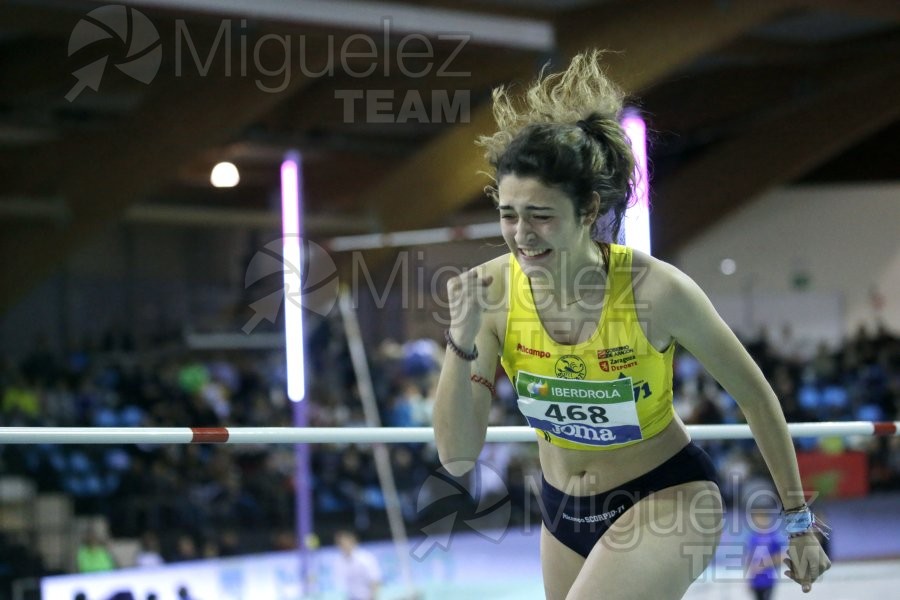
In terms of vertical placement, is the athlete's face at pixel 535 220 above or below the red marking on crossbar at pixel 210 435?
above

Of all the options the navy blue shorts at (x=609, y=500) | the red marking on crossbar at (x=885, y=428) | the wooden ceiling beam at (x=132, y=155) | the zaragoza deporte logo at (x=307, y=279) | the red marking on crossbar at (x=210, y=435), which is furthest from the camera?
the zaragoza deporte logo at (x=307, y=279)

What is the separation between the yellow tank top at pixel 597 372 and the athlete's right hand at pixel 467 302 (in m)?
0.16

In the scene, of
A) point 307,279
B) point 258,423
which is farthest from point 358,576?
point 307,279

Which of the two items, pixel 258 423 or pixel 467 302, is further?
pixel 258 423

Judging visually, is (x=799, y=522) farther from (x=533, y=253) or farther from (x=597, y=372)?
(x=533, y=253)

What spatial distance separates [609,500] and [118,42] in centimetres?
819

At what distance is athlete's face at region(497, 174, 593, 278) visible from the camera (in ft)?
6.50

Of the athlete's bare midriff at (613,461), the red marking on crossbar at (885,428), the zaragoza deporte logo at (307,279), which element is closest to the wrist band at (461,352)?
the athlete's bare midriff at (613,461)

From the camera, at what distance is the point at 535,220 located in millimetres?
1983

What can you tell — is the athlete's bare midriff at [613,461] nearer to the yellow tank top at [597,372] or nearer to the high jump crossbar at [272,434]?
the yellow tank top at [597,372]

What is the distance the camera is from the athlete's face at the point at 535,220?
1.98 meters

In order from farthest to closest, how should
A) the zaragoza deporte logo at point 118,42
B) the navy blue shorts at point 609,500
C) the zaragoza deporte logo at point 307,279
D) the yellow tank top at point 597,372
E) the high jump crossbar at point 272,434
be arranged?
1. the zaragoza deporte logo at point 307,279
2. the zaragoza deporte logo at point 118,42
3. the high jump crossbar at point 272,434
4. the navy blue shorts at point 609,500
5. the yellow tank top at point 597,372

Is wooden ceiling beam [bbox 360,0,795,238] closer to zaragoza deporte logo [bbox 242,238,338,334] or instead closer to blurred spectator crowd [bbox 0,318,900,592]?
zaragoza deporte logo [bbox 242,238,338,334]

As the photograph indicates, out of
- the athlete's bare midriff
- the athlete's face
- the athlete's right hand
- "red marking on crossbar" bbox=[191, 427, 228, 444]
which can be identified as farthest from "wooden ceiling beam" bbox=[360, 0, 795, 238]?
the athlete's right hand
